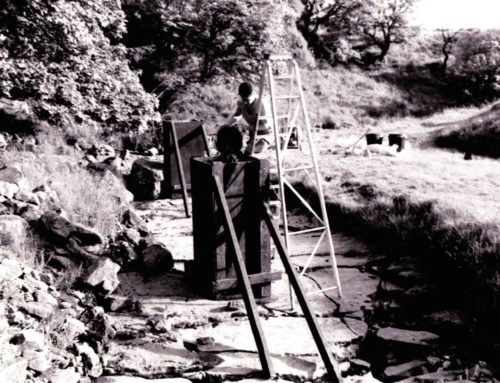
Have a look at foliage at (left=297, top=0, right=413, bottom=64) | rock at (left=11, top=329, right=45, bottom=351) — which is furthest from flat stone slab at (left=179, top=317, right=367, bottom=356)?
foliage at (left=297, top=0, right=413, bottom=64)

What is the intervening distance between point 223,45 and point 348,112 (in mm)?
10280

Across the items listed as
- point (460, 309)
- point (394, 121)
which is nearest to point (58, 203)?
point (460, 309)

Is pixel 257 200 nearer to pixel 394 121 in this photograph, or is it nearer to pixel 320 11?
pixel 394 121

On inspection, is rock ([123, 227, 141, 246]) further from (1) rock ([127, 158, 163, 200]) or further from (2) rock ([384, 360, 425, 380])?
(2) rock ([384, 360, 425, 380])

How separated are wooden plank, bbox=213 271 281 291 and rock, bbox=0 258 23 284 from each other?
1.65m

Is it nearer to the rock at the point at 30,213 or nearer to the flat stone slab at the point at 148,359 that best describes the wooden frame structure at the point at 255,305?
the flat stone slab at the point at 148,359

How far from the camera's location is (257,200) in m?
4.91

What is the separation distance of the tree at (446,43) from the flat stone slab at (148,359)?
31953 mm

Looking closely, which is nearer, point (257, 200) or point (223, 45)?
point (257, 200)

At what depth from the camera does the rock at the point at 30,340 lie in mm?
3346

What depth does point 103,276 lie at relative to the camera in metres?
4.67

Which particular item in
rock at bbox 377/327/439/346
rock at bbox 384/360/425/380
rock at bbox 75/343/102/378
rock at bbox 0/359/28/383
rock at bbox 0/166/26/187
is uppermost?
rock at bbox 0/166/26/187

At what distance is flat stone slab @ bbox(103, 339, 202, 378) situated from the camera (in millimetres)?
3654

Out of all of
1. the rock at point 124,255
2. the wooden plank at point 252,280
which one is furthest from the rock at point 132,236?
the wooden plank at point 252,280
